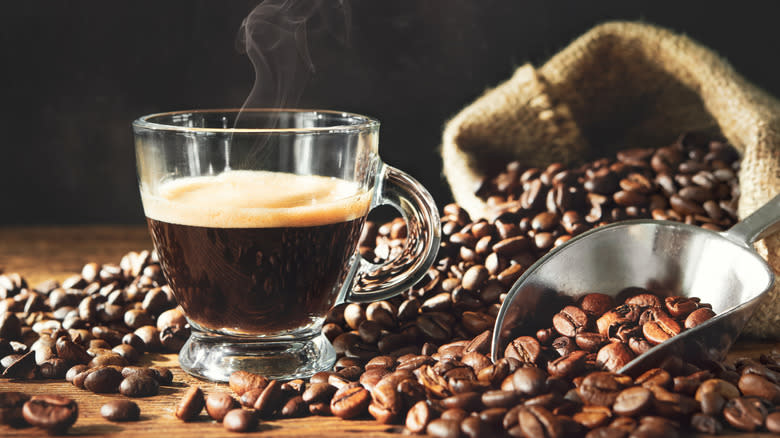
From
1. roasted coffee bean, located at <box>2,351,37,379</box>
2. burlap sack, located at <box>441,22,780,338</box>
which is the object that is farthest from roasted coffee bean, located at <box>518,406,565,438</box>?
burlap sack, located at <box>441,22,780,338</box>

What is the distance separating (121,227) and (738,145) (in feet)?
6.34

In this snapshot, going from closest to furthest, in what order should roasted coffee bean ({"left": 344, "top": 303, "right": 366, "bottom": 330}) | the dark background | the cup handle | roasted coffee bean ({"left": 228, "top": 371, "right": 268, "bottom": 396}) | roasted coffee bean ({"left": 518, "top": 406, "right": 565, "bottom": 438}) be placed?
roasted coffee bean ({"left": 518, "top": 406, "right": 565, "bottom": 438}) → roasted coffee bean ({"left": 228, "top": 371, "right": 268, "bottom": 396}) → the cup handle → roasted coffee bean ({"left": 344, "top": 303, "right": 366, "bottom": 330}) → the dark background

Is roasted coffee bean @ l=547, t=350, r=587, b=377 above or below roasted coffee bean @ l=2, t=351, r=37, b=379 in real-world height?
above

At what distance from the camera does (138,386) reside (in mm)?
1238

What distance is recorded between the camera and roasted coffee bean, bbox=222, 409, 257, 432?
1.09m

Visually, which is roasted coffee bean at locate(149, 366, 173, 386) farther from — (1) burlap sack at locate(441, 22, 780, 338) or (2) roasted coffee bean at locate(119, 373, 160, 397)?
(1) burlap sack at locate(441, 22, 780, 338)

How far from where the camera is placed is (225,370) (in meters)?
1.31

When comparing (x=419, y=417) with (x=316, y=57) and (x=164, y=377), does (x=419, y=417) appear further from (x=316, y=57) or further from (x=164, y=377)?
(x=316, y=57)

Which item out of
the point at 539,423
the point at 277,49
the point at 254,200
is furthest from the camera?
the point at 277,49

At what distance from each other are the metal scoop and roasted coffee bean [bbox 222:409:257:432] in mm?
457

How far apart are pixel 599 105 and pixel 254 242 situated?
53.3 inches

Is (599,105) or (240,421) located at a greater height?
(599,105)

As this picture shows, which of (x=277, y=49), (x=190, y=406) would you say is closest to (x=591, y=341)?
(x=190, y=406)

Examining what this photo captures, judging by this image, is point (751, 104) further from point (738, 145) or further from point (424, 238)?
point (424, 238)
